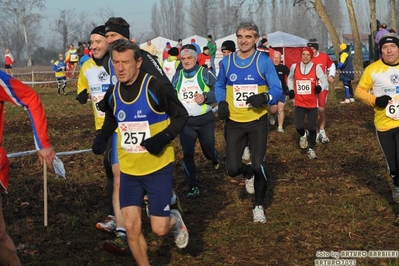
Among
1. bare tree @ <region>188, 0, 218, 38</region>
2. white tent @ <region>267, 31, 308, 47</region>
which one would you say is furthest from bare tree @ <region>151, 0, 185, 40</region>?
white tent @ <region>267, 31, 308, 47</region>

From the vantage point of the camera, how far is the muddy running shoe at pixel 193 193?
8930 mm

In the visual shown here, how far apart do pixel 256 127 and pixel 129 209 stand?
2642 millimetres

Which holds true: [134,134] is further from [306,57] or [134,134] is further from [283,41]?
[283,41]

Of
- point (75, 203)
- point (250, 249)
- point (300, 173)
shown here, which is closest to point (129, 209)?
point (250, 249)

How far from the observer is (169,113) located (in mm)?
5441

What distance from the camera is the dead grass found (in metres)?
6.44

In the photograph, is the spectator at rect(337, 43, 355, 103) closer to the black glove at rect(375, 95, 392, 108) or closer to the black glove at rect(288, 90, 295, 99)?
the black glove at rect(288, 90, 295, 99)

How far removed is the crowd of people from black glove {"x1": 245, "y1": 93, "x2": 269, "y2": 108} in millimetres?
14

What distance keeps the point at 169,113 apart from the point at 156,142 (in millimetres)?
320

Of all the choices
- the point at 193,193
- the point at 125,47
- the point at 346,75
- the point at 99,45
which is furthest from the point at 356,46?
the point at 125,47

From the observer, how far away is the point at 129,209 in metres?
5.44

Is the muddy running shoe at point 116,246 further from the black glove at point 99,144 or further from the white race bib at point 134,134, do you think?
the white race bib at point 134,134

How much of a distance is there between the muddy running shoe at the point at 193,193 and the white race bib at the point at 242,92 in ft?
5.74

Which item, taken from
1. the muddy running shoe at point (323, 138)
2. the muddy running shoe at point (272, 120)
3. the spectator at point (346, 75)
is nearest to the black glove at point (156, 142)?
the muddy running shoe at point (323, 138)
